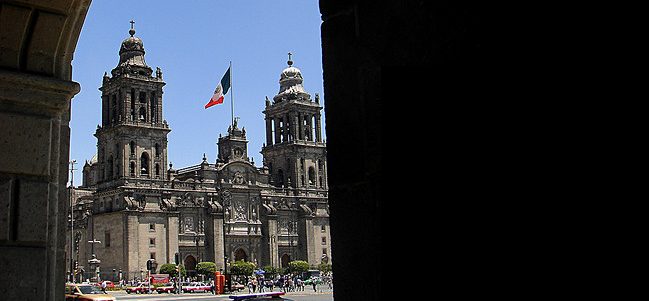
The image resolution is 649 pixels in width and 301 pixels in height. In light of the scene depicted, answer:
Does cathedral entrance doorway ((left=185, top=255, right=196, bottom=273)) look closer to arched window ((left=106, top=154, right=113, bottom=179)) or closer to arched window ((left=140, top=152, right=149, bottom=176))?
arched window ((left=140, top=152, right=149, bottom=176))

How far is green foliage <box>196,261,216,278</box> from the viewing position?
192 feet

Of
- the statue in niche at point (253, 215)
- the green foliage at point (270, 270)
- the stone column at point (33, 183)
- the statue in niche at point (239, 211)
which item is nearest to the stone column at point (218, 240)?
the statue in niche at point (239, 211)

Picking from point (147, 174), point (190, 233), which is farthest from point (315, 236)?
point (147, 174)

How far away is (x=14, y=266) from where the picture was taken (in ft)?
15.1

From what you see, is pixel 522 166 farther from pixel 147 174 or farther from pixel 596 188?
pixel 147 174

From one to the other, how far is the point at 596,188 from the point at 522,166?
20 centimetres

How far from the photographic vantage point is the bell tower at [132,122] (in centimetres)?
5853

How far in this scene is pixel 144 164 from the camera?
60.1 metres

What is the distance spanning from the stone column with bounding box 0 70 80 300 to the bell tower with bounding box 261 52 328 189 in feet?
221

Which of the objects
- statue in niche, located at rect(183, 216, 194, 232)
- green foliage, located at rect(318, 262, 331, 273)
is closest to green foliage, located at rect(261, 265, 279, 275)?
green foliage, located at rect(318, 262, 331, 273)

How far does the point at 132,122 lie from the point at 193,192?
885cm

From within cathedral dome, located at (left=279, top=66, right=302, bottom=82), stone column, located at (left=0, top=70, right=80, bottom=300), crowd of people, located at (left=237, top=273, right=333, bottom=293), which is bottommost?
crowd of people, located at (left=237, top=273, right=333, bottom=293)

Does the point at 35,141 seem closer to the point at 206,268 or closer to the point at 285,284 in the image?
the point at 285,284

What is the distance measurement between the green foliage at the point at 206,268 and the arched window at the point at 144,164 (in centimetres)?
926
